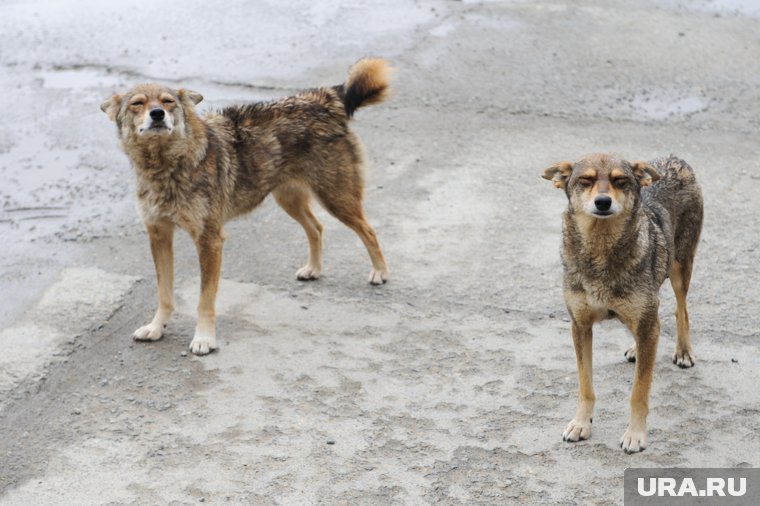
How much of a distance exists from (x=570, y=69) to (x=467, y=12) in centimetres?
194

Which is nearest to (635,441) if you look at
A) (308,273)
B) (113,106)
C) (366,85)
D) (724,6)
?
(308,273)

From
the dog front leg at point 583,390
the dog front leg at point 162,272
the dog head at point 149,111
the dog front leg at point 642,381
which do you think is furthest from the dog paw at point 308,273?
the dog front leg at point 642,381

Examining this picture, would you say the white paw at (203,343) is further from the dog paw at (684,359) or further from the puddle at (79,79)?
the puddle at (79,79)

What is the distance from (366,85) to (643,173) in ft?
8.44

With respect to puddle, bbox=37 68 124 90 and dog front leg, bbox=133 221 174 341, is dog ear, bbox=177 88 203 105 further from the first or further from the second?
puddle, bbox=37 68 124 90

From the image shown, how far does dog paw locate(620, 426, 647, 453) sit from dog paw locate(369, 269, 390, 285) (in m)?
2.42

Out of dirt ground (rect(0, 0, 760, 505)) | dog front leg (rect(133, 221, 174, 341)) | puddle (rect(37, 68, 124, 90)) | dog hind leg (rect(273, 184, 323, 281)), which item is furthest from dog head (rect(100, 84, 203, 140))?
Result: puddle (rect(37, 68, 124, 90))

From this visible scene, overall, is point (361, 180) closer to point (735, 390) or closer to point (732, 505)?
point (735, 390)

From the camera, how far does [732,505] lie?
4.90 m

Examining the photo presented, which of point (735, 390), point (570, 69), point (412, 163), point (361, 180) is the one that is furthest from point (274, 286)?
point (570, 69)

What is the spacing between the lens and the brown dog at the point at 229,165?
6465 mm

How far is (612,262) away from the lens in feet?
17.1

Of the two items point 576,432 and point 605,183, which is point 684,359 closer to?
point 576,432

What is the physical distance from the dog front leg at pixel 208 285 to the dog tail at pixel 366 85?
4.39ft
